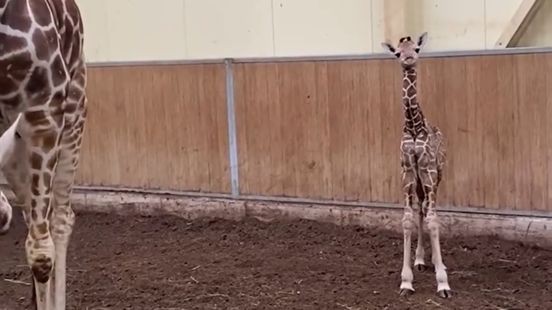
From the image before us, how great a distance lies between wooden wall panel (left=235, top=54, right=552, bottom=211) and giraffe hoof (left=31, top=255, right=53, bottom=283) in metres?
3.17

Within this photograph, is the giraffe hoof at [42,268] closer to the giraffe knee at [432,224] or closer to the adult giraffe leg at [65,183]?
the adult giraffe leg at [65,183]

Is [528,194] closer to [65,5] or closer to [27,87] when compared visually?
[65,5]

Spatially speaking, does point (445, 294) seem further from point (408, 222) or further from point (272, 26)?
point (272, 26)

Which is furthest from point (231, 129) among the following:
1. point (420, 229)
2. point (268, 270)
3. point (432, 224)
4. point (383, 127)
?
point (432, 224)

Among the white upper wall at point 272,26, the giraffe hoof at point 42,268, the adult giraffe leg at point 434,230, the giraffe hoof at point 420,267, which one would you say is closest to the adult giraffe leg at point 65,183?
the giraffe hoof at point 42,268

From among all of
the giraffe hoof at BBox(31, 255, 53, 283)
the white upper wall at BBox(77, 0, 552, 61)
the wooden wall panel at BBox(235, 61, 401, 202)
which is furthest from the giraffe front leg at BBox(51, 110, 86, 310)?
the white upper wall at BBox(77, 0, 552, 61)

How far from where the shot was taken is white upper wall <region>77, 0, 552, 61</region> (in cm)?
639

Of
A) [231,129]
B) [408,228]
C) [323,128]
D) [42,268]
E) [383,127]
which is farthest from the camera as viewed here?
[231,129]

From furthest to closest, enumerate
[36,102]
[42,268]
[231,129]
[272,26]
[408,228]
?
[272,26]
[231,129]
[408,228]
[42,268]
[36,102]

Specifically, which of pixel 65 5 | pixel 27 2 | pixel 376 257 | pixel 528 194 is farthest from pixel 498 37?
pixel 27 2

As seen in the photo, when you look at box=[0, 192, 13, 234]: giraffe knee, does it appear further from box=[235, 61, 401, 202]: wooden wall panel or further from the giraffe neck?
box=[235, 61, 401, 202]: wooden wall panel

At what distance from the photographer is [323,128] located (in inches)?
252

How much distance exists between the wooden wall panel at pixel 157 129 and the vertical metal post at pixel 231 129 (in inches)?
1.8

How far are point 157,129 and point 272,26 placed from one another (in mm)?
1216
